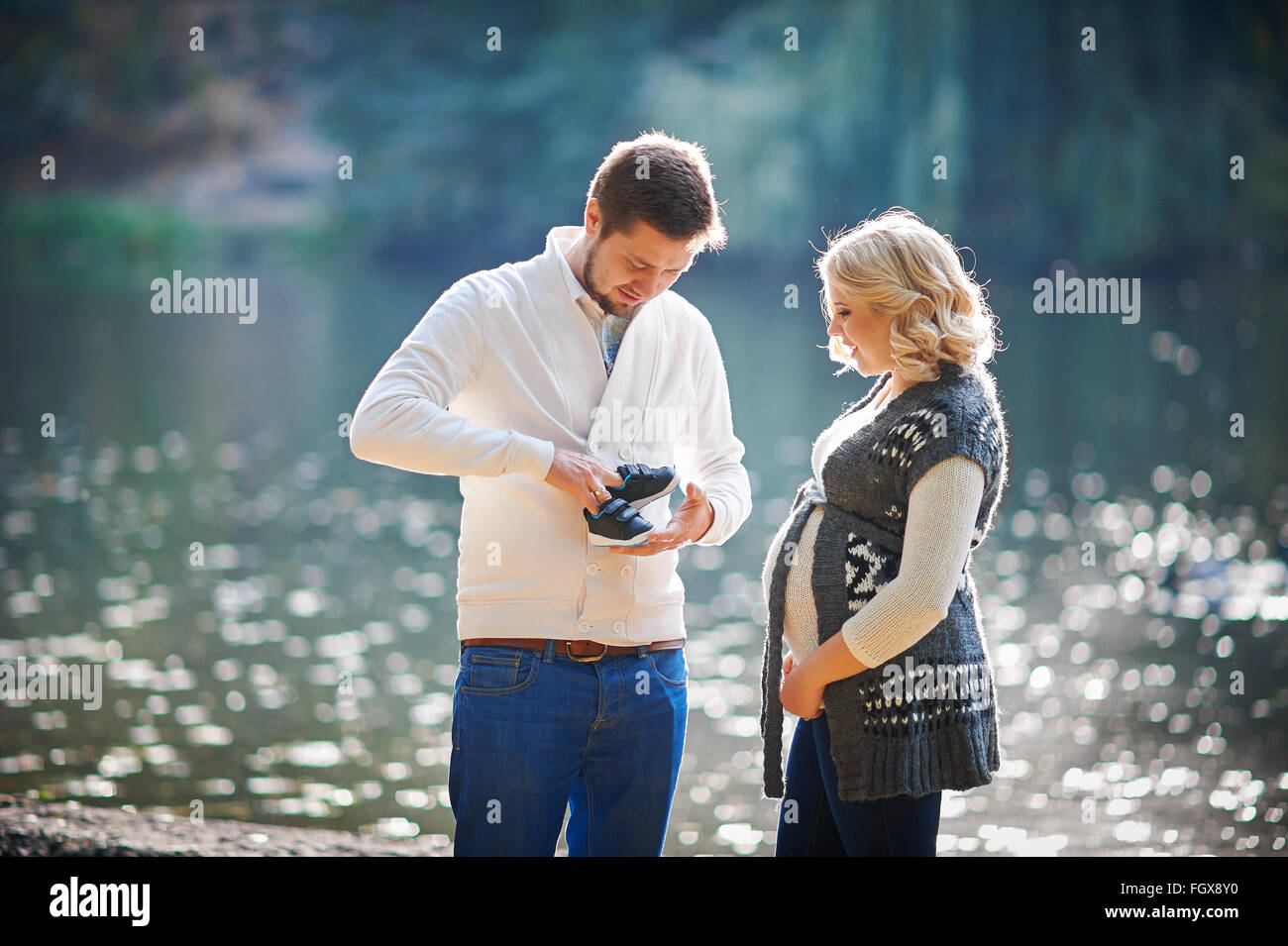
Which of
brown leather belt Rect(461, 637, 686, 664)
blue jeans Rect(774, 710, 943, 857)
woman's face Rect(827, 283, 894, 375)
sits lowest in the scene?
blue jeans Rect(774, 710, 943, 857)

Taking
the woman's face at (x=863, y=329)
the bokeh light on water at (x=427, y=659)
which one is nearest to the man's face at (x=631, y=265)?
the woman's face at (x=863, y=329)

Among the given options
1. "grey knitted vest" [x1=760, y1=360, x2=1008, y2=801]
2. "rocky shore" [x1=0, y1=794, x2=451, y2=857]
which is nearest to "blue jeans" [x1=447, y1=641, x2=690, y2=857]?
"grey knitted vest" [x1=760, y1=360, x2=1008, y2=801]

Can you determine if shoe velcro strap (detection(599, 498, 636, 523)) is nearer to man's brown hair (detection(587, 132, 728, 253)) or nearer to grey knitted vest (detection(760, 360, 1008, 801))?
grey knitted vest (detection(760, 360, 1008, 801))

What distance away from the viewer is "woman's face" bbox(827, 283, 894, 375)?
7.67ft

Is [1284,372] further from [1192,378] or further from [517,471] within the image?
[517,471]

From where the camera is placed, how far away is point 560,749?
2320mm

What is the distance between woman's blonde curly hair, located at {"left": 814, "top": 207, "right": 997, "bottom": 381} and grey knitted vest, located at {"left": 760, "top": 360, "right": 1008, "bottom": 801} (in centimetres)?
4

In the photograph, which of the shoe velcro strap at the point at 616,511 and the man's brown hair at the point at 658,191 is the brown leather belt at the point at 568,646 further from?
the man's brown hair at the point at 658,191

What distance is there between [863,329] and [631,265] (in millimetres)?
449

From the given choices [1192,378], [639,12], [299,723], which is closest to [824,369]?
[1192,378]

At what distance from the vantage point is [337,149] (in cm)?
6059

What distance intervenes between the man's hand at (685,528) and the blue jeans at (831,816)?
0.42m

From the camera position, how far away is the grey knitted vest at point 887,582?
7.30 ft
